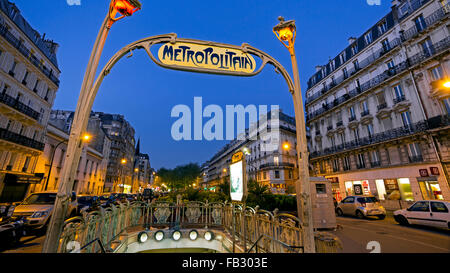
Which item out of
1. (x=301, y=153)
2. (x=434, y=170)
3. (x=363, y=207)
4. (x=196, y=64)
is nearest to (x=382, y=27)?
(x=434, y=170)

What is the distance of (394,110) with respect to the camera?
804 inches

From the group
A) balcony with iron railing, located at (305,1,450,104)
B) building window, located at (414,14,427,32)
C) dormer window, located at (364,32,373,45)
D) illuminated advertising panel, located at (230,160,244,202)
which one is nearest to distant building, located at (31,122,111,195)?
illuminated advertising panel, located at (230,160,244,202)

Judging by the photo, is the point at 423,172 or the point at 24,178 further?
the point at 24,178

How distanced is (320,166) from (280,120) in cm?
1843

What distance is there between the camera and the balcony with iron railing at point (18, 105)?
1739 centimetres

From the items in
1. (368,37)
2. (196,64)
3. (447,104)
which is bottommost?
(196,64)

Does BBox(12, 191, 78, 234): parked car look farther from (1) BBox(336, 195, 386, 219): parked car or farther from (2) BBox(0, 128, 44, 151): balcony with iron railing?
(1) BBox(336, 195, 386, 219): parked car

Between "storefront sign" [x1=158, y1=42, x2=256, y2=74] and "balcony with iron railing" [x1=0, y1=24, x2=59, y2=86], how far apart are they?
25.0m

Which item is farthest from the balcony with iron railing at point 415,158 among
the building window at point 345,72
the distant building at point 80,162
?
the distant building at point 80,162

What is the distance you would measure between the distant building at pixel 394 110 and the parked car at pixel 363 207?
7.80m

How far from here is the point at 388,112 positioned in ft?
68.7

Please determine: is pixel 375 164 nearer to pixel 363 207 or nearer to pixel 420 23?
pixel 363 207

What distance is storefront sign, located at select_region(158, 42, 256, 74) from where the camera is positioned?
10.8 ft

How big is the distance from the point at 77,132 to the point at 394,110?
91.6ft
